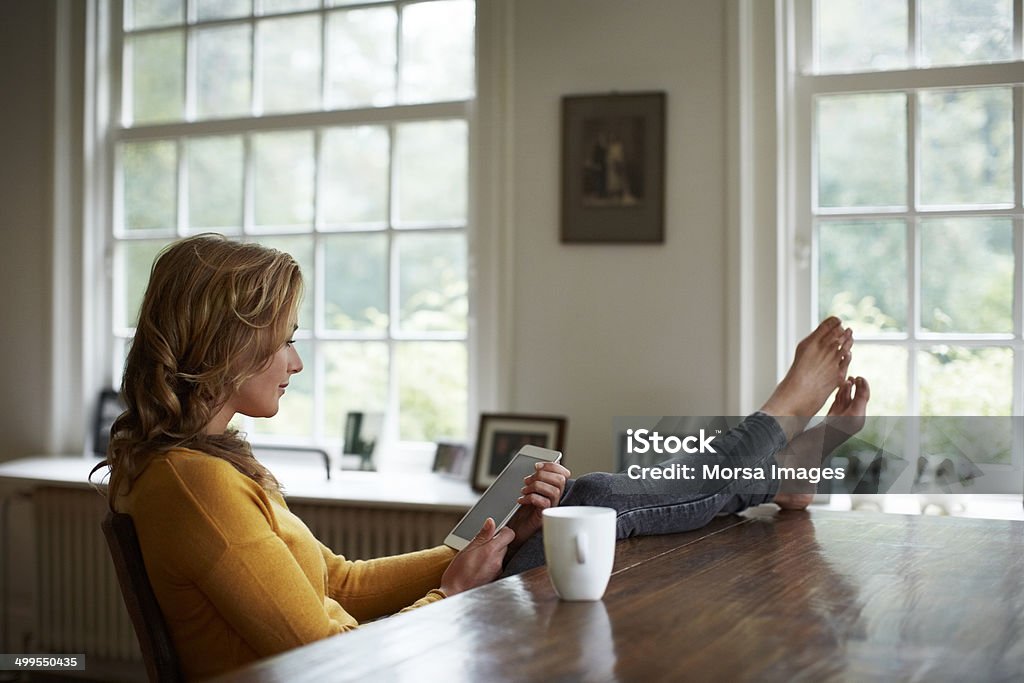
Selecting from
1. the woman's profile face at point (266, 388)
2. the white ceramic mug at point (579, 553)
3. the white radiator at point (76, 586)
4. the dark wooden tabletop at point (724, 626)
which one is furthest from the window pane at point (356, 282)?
the white ceramic mug at point (579, 553)

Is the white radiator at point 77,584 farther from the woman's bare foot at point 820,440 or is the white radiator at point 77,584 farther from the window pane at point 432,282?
the woman's bare foot at point 820,440

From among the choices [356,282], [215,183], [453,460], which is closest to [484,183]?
[356,282]

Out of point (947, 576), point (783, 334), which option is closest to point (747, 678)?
point (947, 576)

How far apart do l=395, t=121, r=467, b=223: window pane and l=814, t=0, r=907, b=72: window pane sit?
3.74ft

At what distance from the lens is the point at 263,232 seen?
12.1 ft

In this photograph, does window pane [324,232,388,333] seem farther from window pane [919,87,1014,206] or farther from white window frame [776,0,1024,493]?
window pane [919,87,1014,206]

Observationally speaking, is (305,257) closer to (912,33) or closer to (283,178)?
(283,178)

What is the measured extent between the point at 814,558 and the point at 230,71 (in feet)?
9.72

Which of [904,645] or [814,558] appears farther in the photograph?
[814,558]

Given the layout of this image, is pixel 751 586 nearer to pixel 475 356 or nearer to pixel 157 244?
pixel 475 356

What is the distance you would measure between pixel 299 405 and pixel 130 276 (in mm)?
862

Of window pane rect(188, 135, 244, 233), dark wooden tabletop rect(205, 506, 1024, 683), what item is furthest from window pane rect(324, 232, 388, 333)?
dark wooden tabletop rect(205, 506, 1024, 683)

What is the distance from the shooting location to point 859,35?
3006mm

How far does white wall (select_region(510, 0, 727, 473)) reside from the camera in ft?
9.93
